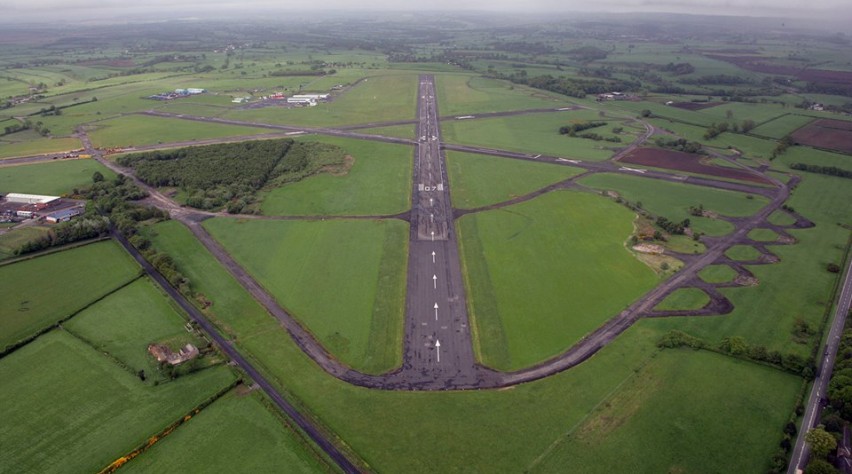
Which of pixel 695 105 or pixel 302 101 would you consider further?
pixel 302 101

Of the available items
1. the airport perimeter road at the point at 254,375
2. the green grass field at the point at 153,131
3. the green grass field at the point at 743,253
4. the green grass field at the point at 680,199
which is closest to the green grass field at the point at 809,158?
the green grass field at the point at 680,199

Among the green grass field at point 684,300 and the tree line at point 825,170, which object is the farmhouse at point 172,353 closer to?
the green grass field at point 684,300

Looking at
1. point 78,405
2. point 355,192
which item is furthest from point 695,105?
point 78,405

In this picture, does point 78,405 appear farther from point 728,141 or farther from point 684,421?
point 728,141

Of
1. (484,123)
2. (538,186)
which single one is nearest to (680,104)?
(484,123)

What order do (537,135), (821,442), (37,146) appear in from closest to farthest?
1. (821,442)
2. (37,146)
3. (537,135)

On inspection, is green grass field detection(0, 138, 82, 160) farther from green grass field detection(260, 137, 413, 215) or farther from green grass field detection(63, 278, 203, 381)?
green grass field detection(63, 278, 203, 381)

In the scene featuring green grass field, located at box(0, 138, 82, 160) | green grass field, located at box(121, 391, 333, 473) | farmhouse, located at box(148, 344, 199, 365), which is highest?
green grass field, located at box(0, 138, 82, 160)

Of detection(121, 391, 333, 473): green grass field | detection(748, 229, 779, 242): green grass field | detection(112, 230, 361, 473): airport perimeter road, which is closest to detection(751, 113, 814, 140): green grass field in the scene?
detection(748, 229, 779, 242): green grass field
